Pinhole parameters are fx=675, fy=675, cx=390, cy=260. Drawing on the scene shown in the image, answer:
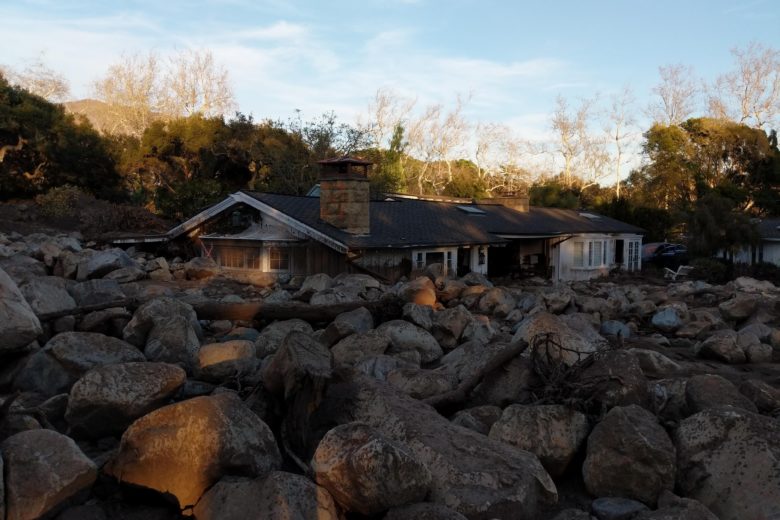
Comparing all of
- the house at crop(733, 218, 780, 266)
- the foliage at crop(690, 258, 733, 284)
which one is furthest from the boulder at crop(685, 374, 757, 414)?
the house at crop(733, 218, 780, 266)

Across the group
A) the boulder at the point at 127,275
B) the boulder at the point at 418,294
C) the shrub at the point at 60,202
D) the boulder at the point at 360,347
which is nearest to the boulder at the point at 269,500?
the boulder at the point at 360,347

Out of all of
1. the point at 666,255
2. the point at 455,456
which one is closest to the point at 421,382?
the point at 455,456

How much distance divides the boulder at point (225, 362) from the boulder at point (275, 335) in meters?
0.59

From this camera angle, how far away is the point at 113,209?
28859 mm

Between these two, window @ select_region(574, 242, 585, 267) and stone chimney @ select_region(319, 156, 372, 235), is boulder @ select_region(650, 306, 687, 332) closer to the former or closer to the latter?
stone chimney @ select_region(319, 156, 372, 235)

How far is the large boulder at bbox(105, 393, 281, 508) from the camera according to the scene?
479 centimetres

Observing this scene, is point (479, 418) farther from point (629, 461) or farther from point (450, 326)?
point (450, 326)

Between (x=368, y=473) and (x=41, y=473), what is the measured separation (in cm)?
223

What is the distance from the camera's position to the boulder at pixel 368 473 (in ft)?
14.5

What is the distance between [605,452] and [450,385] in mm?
2046

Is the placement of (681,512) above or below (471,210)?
below

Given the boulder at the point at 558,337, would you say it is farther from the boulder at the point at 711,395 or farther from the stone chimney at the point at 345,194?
the stone chimney at the point at 345,194

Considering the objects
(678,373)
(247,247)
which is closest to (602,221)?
(247,247)

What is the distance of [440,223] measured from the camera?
2309cm
